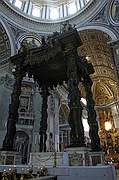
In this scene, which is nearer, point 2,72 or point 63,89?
point 2,72

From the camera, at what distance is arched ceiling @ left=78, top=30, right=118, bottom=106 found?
1319 cm

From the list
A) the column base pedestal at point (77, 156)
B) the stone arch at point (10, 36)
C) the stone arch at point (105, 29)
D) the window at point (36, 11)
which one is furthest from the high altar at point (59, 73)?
the window at point (36, 11)

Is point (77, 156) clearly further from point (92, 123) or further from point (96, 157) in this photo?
point (92, 123)

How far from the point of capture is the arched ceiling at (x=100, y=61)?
1319 centimetres

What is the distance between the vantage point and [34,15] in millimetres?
15375

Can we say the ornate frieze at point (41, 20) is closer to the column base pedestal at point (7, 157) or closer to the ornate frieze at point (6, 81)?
the ornate frieze at point (6, 81)

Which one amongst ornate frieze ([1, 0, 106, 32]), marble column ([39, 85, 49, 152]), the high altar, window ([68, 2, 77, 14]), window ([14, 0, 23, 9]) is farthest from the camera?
window ([68, 2, 77, 14])

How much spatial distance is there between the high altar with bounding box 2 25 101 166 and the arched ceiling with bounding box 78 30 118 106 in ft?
22.3

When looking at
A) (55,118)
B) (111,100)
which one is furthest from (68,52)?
(111,100)

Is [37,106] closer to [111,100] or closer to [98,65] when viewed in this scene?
[98,65]

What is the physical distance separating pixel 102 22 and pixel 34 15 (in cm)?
698

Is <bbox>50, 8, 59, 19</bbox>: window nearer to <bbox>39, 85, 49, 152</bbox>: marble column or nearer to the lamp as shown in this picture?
<bbox>39, 85, 49, 152</bbox>: marble column

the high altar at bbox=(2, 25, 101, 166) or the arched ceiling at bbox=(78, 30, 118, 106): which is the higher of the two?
the arched ceiling at bbox=(78, 30, 118, 106)

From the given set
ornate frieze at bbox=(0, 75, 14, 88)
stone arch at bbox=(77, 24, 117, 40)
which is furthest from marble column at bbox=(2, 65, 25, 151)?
stone arch at bbox=(77, 24, 117, 40)
